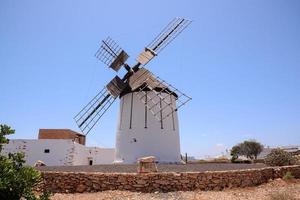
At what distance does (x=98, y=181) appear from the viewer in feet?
34.4

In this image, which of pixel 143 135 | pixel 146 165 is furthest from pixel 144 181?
pixel 143 135

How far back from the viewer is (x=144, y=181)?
10.2 m

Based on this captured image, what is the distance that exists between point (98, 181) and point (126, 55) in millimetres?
12043

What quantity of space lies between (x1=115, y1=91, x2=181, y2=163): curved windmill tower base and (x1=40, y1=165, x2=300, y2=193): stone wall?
7.35 meters

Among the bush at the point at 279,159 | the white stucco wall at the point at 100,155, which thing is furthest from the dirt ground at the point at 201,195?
the white stucco wall at the point at 100,155

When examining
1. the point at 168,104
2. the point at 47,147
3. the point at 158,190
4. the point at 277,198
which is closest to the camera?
the point at 277,198

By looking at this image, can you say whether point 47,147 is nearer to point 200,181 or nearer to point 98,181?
point 98,181

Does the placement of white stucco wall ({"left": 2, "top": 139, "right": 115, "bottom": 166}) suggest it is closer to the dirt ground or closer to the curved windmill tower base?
the curved windmill tower base

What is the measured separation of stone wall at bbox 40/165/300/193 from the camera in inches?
403

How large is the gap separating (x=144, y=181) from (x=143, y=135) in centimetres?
784

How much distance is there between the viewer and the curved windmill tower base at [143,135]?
18.0 meters

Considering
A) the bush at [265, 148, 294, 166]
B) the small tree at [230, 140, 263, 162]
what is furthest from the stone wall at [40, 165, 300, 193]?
the small tree at [230, 140, 263, 162]

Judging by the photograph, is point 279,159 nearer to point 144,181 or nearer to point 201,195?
point 201,195

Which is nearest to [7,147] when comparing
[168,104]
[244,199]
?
[168,104]
